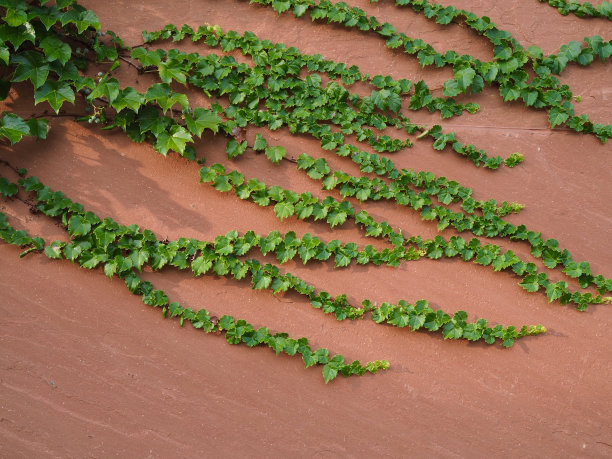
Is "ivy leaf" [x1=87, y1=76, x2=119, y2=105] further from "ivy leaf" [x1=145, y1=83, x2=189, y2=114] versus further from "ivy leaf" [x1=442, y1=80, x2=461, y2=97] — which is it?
"ivy leaf" [x1=442, y1=80, x2=461, y2=97]

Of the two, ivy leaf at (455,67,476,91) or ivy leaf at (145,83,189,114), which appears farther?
ivy leaf at (455,67,476,91)

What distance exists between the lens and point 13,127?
3.61m

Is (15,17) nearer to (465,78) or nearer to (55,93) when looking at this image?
(55,93)

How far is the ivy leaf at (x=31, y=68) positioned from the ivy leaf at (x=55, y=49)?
0.19 feet

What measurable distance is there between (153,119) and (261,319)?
4.96ft

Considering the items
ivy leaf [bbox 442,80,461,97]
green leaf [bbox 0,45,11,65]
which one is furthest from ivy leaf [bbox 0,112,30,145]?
ivy leaf [bbox 442,80,461,97]

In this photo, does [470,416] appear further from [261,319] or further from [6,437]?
[6,437]

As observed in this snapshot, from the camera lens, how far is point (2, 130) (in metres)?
3.58

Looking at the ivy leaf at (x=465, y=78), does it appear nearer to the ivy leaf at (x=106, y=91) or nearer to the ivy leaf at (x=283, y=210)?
the ivy leaf at (x=283, y=210)

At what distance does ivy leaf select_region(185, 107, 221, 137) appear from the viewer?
154 inches

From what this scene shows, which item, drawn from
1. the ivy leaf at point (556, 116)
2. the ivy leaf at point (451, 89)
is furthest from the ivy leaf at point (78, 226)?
the ivy leaf at point (556, 116)

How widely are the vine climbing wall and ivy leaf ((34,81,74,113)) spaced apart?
2 cm

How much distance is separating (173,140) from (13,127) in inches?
37.9

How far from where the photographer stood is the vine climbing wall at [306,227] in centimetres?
359
